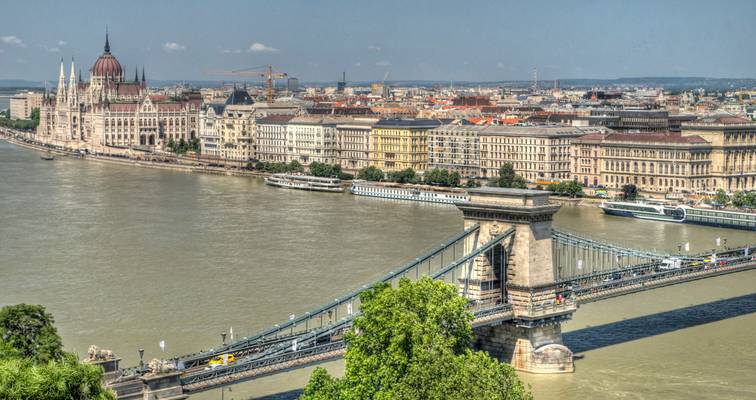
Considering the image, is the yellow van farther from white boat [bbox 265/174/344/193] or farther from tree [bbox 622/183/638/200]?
white boat [bbox 265/174/344/193]

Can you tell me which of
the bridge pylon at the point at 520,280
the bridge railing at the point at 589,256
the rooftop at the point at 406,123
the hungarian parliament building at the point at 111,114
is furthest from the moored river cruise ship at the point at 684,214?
the hungarian parliament building at the point at 111,114

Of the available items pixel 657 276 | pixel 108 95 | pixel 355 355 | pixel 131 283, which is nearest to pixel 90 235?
pixel 131 283

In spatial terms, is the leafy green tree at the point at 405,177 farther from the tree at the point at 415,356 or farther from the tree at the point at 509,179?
the tree at the point at 415,356

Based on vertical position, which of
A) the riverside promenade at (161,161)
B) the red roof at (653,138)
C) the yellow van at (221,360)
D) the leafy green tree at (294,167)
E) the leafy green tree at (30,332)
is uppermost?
the red roof at (653,138)

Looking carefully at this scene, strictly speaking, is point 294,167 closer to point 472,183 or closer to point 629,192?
point 472,183

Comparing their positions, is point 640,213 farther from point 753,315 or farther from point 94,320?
point 94,320

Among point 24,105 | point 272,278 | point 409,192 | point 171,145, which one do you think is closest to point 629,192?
point 409,192
